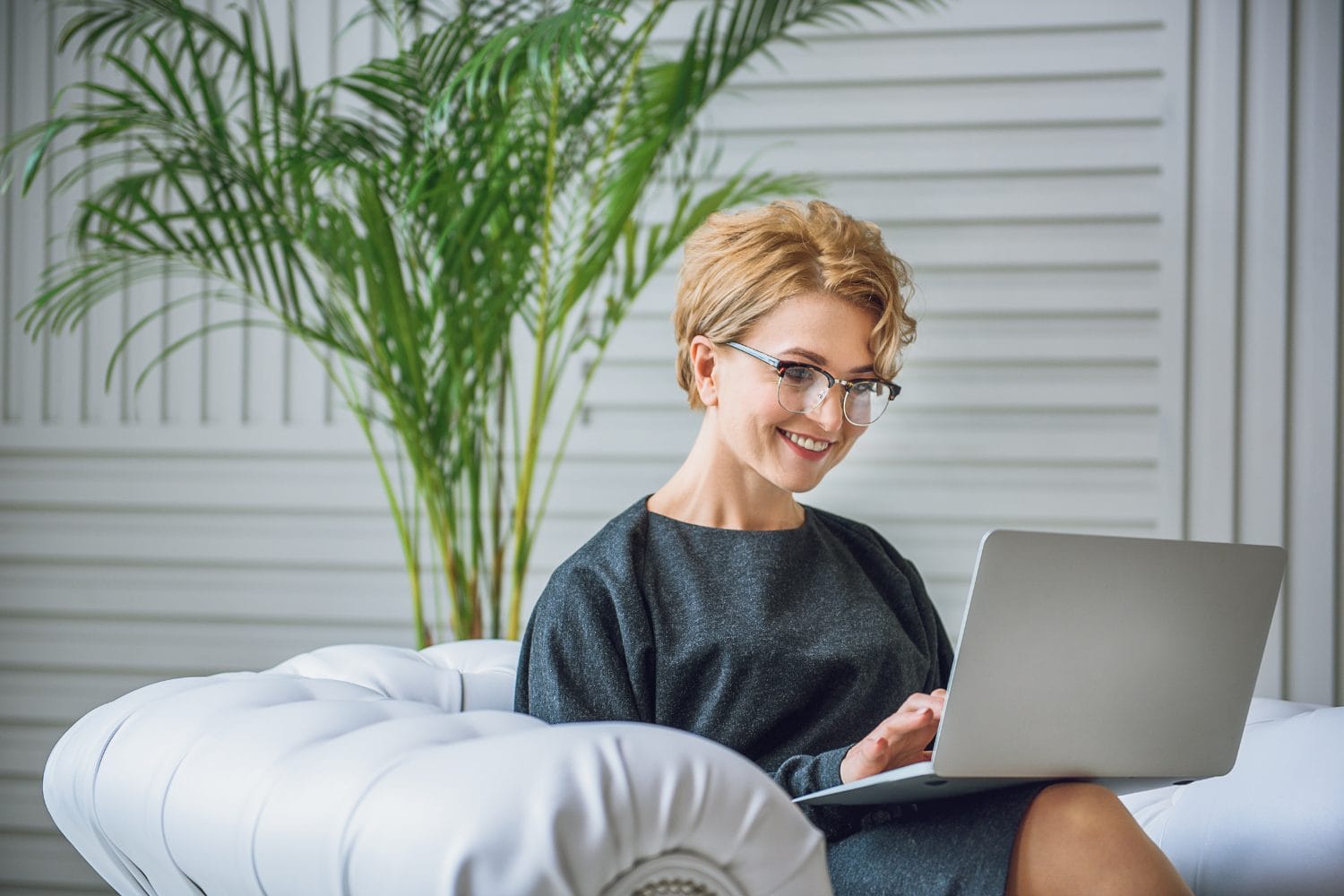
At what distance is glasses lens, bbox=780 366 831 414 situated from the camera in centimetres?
142

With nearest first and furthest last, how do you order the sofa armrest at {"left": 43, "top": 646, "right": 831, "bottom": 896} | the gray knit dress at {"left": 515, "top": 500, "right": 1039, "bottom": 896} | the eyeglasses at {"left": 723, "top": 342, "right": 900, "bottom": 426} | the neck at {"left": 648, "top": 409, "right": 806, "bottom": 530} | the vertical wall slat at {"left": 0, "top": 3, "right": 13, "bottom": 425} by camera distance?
1. the sofa armrest at {"left": 43, "top": 646, "right": 831, "bottom": 896}
2. the gray knit dress at {"left": 515, "top": 500, "right": 1039, "bottom": 896}
3. the eyeglasses at {"left": 723, "top": 342, "right": 900, "bottom": 426}
4. the neck at {"left": 648, "top": 409, "right": 806, "bottom": 530}
5. the vertical wall slat at {"left": 0, "top": 3, "right": 13, "bottom": 425}

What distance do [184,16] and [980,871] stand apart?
191cm

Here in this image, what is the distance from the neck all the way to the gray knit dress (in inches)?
1.0

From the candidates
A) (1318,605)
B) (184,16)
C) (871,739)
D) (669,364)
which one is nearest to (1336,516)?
(1318,605)

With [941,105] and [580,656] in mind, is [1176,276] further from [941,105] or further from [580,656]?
[580,656]

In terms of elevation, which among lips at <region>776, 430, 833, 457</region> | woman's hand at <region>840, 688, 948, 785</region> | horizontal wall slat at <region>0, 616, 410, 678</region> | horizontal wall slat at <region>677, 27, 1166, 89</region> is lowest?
horizontal wall slat at <region>0, 616, 410, 678</region>

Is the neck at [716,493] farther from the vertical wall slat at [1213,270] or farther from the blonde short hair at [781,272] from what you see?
the vertical wall slat at [1213,270]

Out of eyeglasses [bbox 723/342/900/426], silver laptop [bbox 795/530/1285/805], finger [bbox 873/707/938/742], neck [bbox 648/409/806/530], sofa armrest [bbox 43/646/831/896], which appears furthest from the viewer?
neck [bbox 648/409/806/530]

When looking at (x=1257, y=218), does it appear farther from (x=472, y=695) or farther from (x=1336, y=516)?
(x=472, y=695)

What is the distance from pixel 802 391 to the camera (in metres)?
1.42

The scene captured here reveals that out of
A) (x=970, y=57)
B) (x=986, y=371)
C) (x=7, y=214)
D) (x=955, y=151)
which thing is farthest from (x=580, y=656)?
(x=7, y=214)

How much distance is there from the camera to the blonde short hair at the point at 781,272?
144 cm

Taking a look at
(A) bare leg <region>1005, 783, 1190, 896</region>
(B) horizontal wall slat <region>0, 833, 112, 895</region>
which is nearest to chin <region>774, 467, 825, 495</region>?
(A) bare leg <region>1005, 783, 1190, 896</region>

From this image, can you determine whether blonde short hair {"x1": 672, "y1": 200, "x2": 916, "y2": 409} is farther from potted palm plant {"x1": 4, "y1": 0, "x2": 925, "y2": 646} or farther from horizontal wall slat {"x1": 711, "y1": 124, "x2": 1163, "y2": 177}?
horizontal wall slat {"x1": 711, "y1": 124, "x2": 1163, "y2": 177}
